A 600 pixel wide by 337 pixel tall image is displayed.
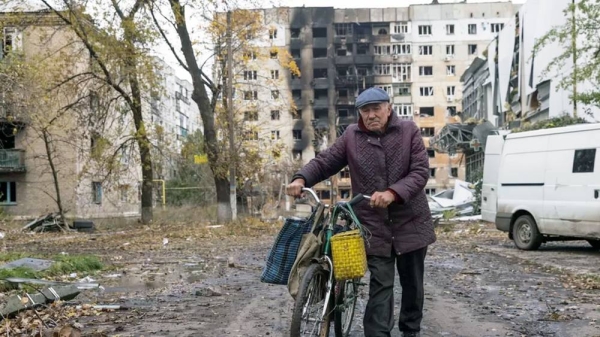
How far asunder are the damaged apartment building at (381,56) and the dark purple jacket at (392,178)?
239 ft

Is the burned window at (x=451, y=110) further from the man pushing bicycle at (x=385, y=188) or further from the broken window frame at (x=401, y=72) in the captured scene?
the man pushing bicycle at (x=385, y=188)

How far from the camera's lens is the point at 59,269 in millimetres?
10094

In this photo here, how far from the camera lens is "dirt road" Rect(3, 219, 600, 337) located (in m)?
5.92

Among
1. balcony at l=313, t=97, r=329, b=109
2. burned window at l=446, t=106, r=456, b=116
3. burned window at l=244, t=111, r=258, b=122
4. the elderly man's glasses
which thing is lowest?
the elderly man's glasses

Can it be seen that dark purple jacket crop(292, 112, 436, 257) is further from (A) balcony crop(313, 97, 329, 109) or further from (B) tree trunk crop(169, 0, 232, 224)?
(A) balcony crop(313, 97, 329, 109)

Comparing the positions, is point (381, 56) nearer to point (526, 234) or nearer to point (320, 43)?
point (320, 43)

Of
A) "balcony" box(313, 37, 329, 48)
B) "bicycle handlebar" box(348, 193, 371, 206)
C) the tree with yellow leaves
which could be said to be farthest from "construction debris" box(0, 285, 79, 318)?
"balcony" box(313, 37, 329, 48)

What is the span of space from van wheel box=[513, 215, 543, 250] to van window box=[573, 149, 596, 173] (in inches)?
67.9

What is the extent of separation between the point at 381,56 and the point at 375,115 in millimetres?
76063

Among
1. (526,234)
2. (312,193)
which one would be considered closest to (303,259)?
(312,193)

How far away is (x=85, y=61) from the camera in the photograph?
26.6 m

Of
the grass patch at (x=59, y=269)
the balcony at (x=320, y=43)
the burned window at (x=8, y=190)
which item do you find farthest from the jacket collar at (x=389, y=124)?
the balcony at (x=320, y=43)

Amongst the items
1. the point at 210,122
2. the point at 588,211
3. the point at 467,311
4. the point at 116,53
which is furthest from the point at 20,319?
the point at 210,122

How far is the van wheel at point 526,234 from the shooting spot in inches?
529
